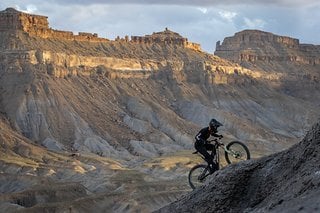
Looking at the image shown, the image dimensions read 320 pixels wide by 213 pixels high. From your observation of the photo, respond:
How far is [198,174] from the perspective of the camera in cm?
1794

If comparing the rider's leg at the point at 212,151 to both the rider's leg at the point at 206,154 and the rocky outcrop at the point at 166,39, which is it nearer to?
the rider's leg at the point at 206,154

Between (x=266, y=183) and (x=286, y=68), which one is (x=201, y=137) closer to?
(x=266, y=183)

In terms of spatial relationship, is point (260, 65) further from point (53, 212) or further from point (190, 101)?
point (53, 212)

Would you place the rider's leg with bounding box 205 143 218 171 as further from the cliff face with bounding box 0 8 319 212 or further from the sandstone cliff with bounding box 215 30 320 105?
the sandstone cliff with bounding box 215 30 320 105

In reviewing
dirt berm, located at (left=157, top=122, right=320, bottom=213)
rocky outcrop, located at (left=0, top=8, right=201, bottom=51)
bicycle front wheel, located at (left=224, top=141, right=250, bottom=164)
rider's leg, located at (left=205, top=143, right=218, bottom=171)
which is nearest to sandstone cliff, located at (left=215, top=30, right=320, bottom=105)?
rocky outcrop, located at (left=0, top=8, right=201, bottom=51)

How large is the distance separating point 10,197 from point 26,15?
240 ft

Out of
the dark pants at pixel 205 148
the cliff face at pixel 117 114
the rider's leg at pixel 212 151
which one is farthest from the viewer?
the cliff face at pixel 117 114

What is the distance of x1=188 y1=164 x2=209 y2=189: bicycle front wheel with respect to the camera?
17.4 m

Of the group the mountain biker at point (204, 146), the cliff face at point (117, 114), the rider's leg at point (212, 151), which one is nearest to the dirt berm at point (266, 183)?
the mountain biker at point (204, 146)

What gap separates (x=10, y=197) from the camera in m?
64.7

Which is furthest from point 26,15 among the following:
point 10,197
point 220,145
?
point 220,145

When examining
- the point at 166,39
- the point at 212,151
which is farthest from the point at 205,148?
the point at 166,39

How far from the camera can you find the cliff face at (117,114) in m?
76.1

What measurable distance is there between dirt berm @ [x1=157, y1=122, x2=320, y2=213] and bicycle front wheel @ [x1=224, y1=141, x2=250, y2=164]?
3.83 metres
